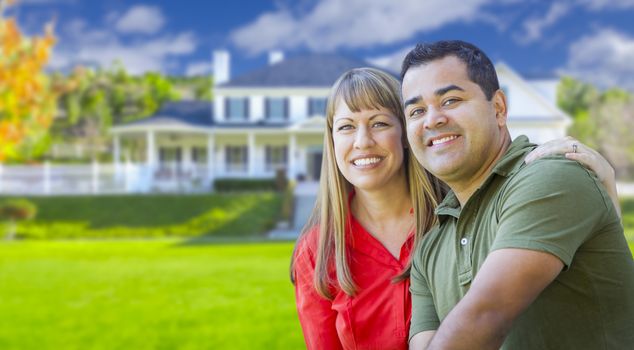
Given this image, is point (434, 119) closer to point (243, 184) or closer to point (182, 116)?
point (243, 184)

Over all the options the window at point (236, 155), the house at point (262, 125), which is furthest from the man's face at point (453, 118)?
the window at point (236, 155)

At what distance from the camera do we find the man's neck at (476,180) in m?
2.14

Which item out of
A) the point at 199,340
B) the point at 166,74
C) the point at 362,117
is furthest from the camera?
the point at 166,74

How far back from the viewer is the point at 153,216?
23.2 m

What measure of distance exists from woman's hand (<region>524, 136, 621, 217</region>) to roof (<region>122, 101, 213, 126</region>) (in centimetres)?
2935

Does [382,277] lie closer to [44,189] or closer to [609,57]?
[44,189]

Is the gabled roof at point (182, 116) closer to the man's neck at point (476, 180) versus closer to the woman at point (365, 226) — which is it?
the woman at point (365, 226)

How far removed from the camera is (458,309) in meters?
1.73

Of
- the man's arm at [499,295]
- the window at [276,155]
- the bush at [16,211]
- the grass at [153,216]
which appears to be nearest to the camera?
the man's arm at [499,295]

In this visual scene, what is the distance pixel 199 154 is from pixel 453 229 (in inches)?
1237

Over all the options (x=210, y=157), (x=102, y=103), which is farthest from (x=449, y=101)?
(x=102, y=103)

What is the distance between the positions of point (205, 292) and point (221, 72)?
2698 centimetres

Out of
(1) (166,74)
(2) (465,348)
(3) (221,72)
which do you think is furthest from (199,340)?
(1) (166,74)

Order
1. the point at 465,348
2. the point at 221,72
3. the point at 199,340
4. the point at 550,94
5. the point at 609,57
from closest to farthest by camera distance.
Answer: the point at 465,348
the point at 199,340
the point at 550,94
the point at 221,72
the point at 609,57
